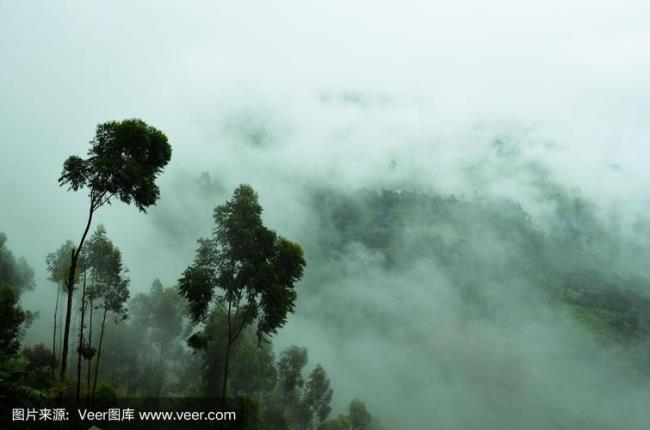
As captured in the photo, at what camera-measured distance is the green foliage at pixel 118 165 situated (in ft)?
72.9

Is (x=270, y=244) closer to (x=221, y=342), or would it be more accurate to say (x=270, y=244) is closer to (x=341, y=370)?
(x=221, y=342)

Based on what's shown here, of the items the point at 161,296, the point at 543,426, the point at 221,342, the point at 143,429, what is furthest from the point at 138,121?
the point at 543,426

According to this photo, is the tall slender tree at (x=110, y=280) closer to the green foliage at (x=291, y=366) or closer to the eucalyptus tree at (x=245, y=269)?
the eucalyptus tree at (x=245, y=269)

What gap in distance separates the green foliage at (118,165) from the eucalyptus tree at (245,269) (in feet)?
15.9

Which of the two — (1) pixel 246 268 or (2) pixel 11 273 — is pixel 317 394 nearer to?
(2) pixel 11 273

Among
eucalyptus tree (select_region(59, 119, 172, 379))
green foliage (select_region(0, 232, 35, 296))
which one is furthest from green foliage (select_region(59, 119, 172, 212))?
green foliage (select_region(0, 232, 35, 296))

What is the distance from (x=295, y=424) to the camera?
7262 cm

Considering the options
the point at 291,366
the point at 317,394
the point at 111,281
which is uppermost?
the point at 111,281

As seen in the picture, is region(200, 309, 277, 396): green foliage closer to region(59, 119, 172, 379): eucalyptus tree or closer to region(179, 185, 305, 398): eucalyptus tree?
region(179, 185, 305, 398): eucalyptus tree

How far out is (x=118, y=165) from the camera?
22.3 meters

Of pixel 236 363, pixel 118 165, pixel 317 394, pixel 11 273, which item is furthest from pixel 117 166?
pixel 317 394

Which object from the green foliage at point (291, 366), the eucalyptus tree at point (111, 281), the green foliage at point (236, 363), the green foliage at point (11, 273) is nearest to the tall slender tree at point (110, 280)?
the eucalyptus tree at point (111, 281)

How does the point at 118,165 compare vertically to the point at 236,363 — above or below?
above

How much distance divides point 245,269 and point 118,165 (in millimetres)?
8574
